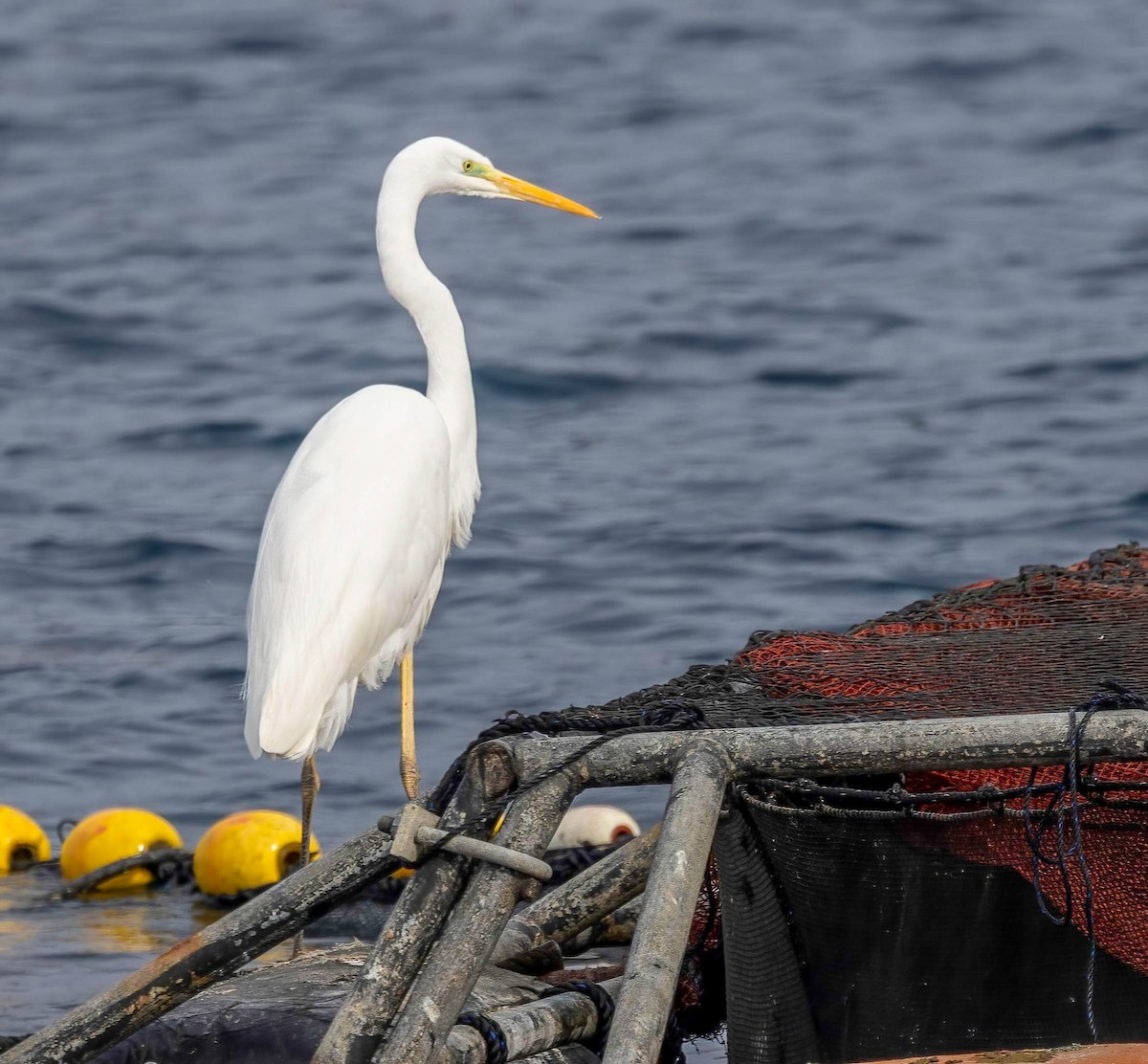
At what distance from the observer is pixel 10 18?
25312 mm

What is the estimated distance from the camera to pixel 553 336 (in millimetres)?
15156

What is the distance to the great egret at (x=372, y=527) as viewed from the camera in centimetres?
496

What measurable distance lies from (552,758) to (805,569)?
7859mm

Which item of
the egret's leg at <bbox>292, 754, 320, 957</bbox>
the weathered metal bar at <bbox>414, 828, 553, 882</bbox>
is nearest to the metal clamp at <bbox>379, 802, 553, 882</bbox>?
the weathered metal bar at <bbox>414, 828, 553, 882</bbox>

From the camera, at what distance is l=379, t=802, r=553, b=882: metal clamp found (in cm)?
289

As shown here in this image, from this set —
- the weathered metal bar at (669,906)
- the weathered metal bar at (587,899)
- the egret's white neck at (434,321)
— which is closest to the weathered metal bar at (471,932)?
the weathered metal bar at (669,906)

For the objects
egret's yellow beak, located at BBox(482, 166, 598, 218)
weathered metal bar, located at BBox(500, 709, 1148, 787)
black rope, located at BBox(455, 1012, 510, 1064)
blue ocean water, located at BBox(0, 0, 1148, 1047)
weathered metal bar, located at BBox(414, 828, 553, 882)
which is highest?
egret's yellow beak, located at BBox(482, 166, 598, 218)

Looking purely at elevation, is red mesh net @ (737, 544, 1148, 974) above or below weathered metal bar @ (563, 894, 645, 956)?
above

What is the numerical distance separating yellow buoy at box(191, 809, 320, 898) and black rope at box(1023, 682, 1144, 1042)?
11.0ft

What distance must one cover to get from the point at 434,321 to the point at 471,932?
11.1 feet

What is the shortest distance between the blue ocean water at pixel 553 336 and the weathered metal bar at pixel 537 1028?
6.67ft

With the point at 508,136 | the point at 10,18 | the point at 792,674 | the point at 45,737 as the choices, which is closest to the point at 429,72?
the point at 508,136

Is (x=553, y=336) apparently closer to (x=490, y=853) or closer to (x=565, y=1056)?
(x=565, y=1056)

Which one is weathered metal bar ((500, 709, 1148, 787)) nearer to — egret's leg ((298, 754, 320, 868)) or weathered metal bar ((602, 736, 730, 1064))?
weathered metal bar ((602, 736, 730, 1064))
